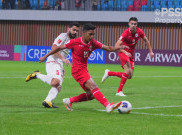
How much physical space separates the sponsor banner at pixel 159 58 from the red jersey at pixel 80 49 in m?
28.7

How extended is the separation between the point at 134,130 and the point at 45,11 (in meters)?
39.8

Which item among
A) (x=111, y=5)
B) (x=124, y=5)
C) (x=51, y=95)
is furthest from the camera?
(x=111, y=5)

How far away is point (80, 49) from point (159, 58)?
96.3 ft

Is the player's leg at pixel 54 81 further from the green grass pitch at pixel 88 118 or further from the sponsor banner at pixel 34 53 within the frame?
the sponsor banner at pixel 34 53

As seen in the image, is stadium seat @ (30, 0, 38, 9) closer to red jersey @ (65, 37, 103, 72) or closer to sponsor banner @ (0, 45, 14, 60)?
sponsor banner @ (0, 45, 14, 60)

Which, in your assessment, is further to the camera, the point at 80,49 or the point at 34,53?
the point at 34,53

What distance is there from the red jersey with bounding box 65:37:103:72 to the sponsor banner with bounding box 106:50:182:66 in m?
28.7

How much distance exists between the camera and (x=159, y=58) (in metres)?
40.1

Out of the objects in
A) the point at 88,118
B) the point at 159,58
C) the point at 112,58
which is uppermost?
the point at 88,118

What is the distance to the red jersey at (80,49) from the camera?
1122 centimetres

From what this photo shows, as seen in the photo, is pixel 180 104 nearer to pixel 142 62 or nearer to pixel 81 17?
pixel 142 62

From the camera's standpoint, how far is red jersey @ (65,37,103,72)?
442 inches

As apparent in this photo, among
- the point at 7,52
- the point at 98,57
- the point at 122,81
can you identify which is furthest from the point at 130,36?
the point at 7,52

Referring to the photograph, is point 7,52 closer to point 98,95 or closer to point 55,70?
point 55,70
